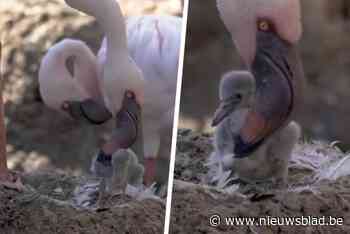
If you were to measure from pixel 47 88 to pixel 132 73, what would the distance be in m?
0.19

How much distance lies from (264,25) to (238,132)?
19 centimetres

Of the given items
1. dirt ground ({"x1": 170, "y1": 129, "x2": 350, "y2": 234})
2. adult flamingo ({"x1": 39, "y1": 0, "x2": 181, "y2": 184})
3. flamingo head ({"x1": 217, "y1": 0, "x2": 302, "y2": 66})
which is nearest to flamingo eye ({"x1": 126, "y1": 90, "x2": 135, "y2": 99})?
adult flamingo ({"x1": 39, "y1": 0, "x2": 181, "y2": 184})

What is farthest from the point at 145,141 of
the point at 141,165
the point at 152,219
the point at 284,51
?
the point at 284,51

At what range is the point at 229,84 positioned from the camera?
4.26ft

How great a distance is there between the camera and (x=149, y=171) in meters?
1.35

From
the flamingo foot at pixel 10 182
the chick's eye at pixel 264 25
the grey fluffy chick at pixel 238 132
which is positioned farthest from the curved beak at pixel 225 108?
the flamingo foot at pixel 10 182

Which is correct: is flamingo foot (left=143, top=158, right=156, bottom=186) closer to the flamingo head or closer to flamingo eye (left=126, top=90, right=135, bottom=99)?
flamingo eye (left=126, top=90, right=135, bottom=99)

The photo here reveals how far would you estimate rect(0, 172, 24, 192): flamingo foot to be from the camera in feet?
4.43

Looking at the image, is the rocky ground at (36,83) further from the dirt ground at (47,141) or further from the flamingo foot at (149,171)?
the flamingo foot at (149,171)

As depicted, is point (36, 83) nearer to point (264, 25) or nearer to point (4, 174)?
point (4, 174)

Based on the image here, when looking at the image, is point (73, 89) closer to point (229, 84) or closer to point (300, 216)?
point (229, 84)

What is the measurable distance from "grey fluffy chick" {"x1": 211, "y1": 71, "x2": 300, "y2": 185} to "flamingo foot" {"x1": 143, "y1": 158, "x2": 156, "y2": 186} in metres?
0.13

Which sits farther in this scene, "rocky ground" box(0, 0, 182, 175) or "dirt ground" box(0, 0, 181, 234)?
"rocky ground" box(0, 0, 182, 175)

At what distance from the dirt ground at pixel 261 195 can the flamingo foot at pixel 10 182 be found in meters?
0.30
